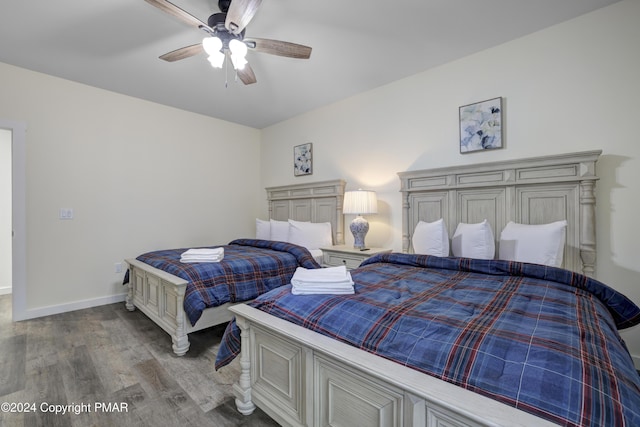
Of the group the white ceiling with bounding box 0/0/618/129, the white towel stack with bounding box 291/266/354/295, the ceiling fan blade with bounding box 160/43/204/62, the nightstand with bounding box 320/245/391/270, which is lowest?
the nightstand with bounding box 320/245/391/270

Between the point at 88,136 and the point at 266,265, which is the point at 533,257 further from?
the point at 88,136

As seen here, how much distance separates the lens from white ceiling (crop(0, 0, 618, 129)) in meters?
2.06

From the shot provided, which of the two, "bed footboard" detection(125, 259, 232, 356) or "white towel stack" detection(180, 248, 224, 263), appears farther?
"white towel stack" detection(180, 248, 224, 263)

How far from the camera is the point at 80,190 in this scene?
3.22m

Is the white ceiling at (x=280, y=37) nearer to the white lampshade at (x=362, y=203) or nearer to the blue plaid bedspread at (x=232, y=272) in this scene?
the white lampshade at (x=362, y=203)

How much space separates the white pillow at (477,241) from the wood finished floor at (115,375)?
191 centimetres

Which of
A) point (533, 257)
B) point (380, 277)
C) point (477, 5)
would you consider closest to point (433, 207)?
point (533, 257)

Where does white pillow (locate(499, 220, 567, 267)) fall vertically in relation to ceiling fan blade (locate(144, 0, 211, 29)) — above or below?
below

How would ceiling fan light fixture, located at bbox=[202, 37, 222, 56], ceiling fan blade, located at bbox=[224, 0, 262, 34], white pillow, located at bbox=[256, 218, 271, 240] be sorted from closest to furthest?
ceiling fan blade, located at bbox=[224, 0, 262, 34] → ceiling fan light fixture, located at bbox=[202, 37, 222, 56] → white pillow, located at bbox=[256, 218, 271, 240]

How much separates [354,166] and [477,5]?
6.43 ft

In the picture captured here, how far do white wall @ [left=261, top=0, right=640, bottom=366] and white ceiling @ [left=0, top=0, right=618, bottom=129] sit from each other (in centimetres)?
16

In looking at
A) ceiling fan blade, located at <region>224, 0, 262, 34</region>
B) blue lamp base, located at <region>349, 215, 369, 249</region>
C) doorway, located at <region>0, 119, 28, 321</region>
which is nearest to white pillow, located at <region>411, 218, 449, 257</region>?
blue lamp base, located at <region>349, 215, 369, 249</region>

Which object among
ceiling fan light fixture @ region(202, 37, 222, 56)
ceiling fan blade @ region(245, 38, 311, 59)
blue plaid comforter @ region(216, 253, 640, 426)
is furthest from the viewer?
ceiling fan blade @ region(245, 38, 311, 59)

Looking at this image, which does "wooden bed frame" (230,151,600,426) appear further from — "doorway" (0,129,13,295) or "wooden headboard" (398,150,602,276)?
"doorway" (0,129,13,295)
